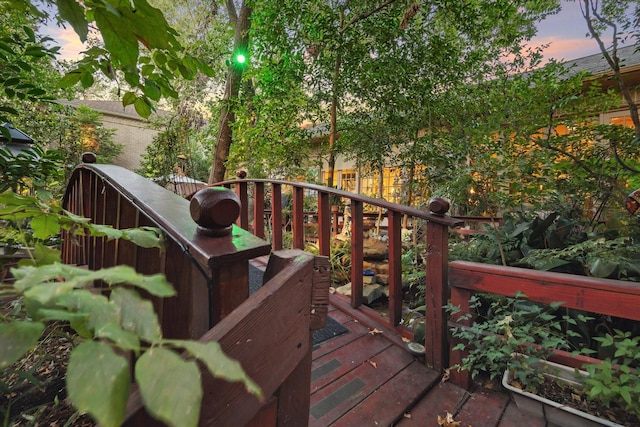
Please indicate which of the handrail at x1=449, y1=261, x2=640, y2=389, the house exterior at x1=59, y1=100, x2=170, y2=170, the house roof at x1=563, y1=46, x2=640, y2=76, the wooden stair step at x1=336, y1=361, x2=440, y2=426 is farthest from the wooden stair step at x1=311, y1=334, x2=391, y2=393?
the house exterior at x1=59, y1=100, x2=170, y2=170

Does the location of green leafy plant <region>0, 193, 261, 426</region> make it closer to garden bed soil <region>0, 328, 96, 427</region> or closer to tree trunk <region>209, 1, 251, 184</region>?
garden bed soil <region>0, 328, 96, 427</region>

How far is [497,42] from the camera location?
14.0 ft

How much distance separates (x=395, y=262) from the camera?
188cm

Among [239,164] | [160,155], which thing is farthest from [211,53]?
[239,164]

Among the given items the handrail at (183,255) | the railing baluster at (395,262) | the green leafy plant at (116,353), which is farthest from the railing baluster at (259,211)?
the green leafy plant at (116,353)

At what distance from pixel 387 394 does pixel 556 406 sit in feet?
2.30

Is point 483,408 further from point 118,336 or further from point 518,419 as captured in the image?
point 118,336

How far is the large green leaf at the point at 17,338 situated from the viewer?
0.30 meters

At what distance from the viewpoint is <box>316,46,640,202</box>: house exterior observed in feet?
15.6

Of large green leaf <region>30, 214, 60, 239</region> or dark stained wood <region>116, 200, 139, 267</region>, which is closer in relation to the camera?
large green leaf <region>30, 214, 60, 239</region>

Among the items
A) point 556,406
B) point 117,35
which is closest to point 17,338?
point 117,35

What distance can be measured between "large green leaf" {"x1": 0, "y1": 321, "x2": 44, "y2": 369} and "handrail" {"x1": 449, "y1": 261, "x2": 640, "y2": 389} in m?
1.57

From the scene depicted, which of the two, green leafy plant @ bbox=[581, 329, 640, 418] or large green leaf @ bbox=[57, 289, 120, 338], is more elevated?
large green leaf @ bbox=[57, 289, 120, 338]

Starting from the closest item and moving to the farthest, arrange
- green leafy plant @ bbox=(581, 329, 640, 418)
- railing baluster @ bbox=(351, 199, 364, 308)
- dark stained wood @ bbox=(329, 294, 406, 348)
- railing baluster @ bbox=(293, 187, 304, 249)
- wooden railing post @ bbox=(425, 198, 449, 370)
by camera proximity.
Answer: green leafy plant @ bbox=(581, 329, 640, 418)
wooden railing post @ bbox=(425, 198, 449, 370)
dark stained wood @ bbox=(329, 294, 406, 348)
railing baluster @ bbox=(351, 199, 364, 308)
railing baluster @ bbox=(293, 187, 304, 249)
